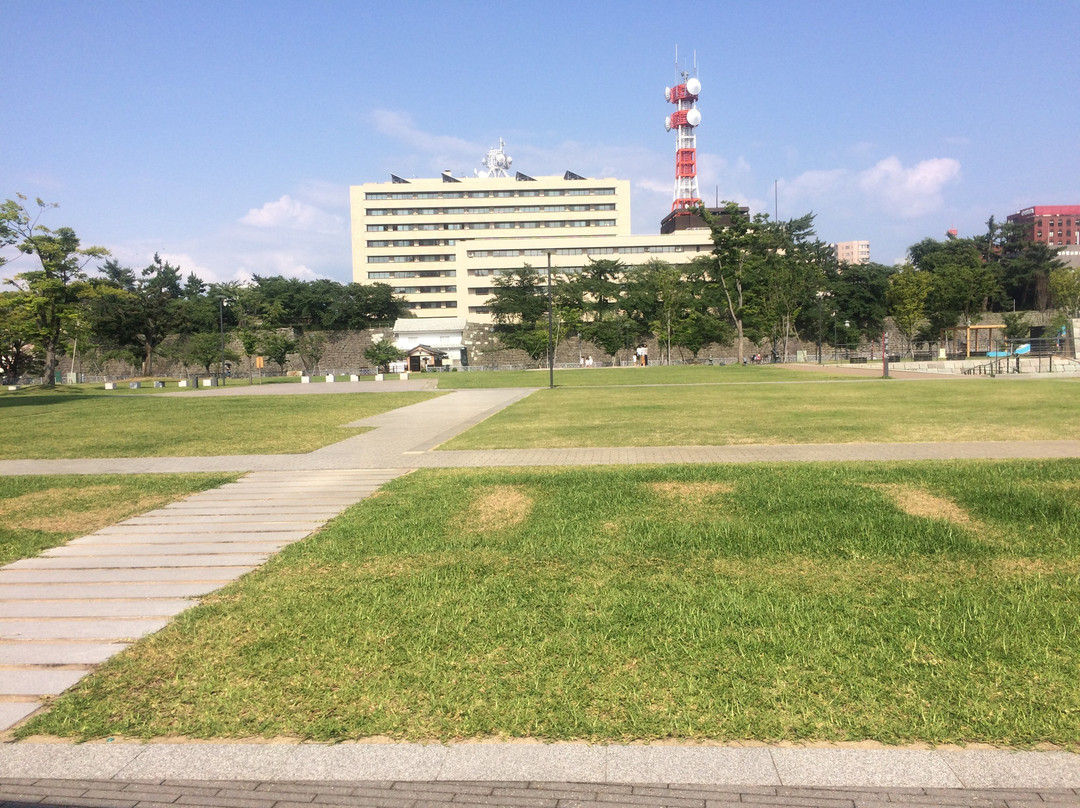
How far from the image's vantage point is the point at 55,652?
16.6 ft

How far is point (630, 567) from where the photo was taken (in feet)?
21.3

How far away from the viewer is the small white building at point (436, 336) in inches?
2918

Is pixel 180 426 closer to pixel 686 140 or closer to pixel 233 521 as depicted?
pixel 233 521

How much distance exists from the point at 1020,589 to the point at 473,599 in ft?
13.5

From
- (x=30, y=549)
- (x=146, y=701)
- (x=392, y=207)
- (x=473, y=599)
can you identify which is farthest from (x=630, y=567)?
(x=392, y=207)

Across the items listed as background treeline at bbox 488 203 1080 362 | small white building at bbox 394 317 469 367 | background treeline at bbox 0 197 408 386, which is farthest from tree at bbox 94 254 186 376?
background treeline at bbox 488 203 1080 362

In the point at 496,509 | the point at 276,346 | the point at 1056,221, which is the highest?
the point at 1056,221

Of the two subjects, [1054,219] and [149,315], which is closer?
[149,315]

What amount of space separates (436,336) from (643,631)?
2819 inches

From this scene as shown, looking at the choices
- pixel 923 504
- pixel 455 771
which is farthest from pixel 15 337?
pixel 455 771

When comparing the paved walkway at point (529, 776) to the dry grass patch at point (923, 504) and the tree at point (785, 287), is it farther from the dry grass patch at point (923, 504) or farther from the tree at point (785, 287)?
the tree at point (785, 287)

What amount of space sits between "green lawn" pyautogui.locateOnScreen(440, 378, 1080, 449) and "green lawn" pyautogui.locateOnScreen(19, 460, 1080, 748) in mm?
5982

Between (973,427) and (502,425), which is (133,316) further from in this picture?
(973,427)

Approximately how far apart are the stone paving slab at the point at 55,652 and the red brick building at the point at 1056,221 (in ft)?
608
